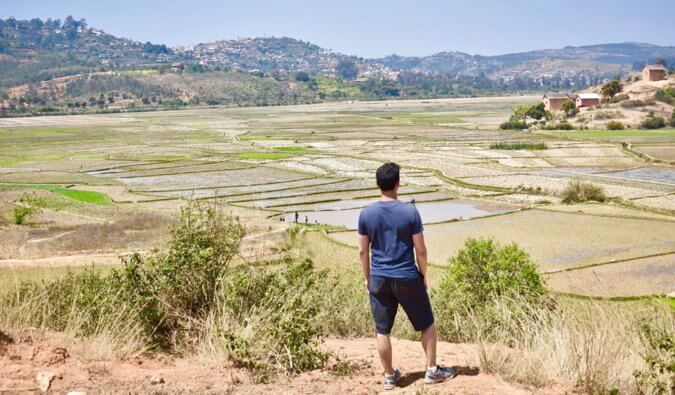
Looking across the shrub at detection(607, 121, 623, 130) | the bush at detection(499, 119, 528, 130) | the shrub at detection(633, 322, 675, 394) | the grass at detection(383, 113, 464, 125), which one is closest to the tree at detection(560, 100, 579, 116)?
the bush at detection(499, 119, 528, 130)

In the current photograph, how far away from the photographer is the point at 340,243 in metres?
22.6

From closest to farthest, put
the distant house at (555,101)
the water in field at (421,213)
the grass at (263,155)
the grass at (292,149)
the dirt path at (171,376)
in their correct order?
1. the dirt path at (171,376)
2. the water in field at (421,213)
3. the grass at (263,155)
4. the grass at (292,149)
5. the distant house at (555,101)

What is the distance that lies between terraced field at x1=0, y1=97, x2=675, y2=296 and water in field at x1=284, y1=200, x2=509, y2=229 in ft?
0.31

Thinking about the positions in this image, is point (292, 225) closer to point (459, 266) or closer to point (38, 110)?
point (459, 266)

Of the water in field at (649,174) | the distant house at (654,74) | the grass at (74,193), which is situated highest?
the distant house at (654,74)

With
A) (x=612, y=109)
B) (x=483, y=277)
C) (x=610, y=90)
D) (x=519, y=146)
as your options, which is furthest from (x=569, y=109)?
(x=483, y=277)

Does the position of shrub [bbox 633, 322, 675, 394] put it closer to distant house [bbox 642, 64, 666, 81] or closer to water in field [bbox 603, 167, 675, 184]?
water in field [bbox 603, 167, 675, 184]

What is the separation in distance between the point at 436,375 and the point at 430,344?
0.27m

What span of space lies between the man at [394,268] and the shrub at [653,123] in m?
75.0

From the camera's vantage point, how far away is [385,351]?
5691 mm

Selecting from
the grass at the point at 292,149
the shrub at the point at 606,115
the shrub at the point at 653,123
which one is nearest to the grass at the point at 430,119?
the shrub at the point at 606,115

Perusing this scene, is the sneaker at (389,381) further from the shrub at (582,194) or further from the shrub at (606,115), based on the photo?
the shrub at (606,115)

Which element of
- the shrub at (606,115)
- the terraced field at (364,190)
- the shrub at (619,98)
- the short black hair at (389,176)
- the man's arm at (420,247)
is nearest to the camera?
the man's arm at (420,247)

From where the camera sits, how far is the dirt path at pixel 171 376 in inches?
213
